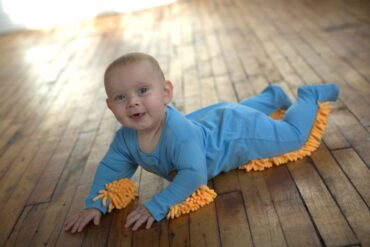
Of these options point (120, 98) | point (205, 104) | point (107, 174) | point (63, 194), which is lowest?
point (205, 104)

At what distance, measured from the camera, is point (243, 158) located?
1423 millimetres

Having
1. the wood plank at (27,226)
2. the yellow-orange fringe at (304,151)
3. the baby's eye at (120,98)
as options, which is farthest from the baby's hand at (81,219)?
the yellow-orange fringe at (304,151)

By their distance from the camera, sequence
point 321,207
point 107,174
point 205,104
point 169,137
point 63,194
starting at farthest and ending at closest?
point 205,104 < point 63,194 < point 107,174 < point 169,137 < point 321,207

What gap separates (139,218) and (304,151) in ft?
1.79

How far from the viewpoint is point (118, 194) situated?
1.38 meters

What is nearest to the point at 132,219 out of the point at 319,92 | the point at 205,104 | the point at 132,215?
the point at 132,215

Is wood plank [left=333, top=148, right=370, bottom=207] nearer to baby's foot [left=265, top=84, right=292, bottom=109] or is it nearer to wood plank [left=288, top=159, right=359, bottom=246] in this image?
wood plank [left=288, top=159, right=359, bottom=246]

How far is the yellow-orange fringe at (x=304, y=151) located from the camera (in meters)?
1.43

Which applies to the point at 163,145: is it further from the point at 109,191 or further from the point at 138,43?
the point at 138,43

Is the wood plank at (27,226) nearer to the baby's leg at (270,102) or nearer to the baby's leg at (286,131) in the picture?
the baby's leg at (286,131)

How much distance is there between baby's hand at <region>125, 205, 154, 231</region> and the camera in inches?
49.9

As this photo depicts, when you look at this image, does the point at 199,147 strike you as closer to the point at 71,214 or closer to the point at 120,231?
the point at 120,231

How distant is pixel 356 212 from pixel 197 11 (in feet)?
10.5

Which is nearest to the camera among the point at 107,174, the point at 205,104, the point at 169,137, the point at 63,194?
the point at 169,137
